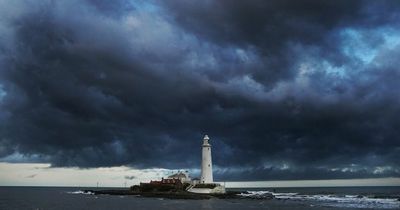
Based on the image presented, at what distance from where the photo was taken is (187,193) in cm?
10688

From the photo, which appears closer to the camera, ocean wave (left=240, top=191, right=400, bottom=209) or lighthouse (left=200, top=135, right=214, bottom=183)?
ocean wave (left=240, top=191, right=400, bottom=209)

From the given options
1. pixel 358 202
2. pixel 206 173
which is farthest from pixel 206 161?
pixel 358 202

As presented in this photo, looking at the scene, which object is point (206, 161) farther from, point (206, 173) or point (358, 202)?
point (358, 202)

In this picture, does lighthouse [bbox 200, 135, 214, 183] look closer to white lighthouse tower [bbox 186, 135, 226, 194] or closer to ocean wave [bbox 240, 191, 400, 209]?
white lighthouse tower [bbox 186, 135, 226, 194]

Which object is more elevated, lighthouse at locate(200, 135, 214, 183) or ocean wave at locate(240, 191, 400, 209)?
lighthouse at locate(200, 135, 214, 183)

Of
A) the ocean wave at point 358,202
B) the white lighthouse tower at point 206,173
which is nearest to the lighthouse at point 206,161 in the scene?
the white lighthouse tower at point 206,173

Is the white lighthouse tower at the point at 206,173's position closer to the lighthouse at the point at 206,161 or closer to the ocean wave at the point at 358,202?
the lighthouse at the point at 206,161

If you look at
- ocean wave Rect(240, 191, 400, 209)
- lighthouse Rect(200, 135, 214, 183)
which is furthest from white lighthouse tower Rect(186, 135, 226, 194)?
ocean wave Rect(240, 191, 400, 209)

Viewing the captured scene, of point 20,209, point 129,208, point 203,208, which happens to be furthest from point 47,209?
point 203,208

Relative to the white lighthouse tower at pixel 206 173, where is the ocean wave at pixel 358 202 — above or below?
below

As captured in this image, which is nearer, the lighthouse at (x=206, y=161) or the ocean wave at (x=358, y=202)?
the ocean wave at (x=358, y=202)

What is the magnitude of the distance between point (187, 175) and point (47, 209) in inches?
2102

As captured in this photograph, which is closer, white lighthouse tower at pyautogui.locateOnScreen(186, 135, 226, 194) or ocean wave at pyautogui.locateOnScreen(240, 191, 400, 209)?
ocean wave at pyautogui.locateOnScreen(240, 191, 400, 209)

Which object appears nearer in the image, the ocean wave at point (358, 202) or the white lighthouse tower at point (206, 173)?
the ocean wave at point (358, 202)
